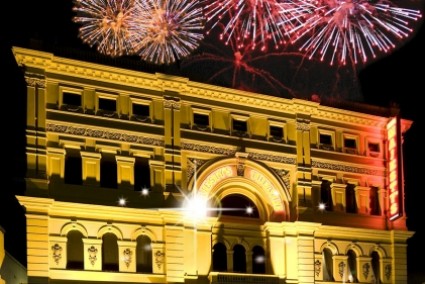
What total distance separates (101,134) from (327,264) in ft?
56.5

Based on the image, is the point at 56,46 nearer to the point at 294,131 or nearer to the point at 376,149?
the point at 294,131

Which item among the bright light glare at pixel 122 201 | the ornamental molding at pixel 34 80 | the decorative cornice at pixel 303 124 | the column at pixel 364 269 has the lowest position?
the column at pixel 364 269

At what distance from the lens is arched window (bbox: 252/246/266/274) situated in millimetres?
47125

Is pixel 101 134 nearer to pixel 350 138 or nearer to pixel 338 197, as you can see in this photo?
pixel 338 197

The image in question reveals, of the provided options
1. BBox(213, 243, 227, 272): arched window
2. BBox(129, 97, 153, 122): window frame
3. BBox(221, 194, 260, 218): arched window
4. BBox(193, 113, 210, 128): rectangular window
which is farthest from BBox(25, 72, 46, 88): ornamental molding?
BBox(213, 243, 227, 272): arched window

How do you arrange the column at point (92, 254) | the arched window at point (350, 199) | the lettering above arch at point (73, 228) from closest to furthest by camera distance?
1. the lettering above arch at point (73, 228)
2. the column at point (92, 254)
3. the arched window at point (350, 199)

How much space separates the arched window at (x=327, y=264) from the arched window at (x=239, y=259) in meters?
5.62

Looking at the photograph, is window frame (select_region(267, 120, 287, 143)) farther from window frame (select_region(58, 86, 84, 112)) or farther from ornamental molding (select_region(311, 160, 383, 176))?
window frame (select_region(58, 86, 84, 112))

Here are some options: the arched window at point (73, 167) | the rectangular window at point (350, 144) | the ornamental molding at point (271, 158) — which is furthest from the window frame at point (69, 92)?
the rectangular window at point (350, 144)

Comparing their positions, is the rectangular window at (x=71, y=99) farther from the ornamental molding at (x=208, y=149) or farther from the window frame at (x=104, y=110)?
the ornamental molding at (x=208, y=149)

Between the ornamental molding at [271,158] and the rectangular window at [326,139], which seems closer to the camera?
the ornamental molding at [271,158]

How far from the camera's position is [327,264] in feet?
162

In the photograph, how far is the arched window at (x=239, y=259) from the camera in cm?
4659

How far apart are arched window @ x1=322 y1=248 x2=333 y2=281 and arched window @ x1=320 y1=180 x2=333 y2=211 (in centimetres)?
283
